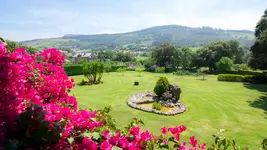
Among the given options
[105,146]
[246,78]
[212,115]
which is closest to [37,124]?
[105,146]

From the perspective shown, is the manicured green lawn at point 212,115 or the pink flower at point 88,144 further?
the manicured green lawn at point 212,115

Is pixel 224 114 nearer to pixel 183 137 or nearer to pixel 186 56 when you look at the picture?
pixel 183 137

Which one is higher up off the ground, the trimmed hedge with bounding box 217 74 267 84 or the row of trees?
the row of trees

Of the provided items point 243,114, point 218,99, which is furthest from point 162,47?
point 243,114

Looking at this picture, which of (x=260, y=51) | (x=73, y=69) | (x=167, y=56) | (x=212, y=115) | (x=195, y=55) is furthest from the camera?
(x=167, y=56)

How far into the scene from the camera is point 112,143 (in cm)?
238

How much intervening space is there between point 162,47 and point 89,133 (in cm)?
6115

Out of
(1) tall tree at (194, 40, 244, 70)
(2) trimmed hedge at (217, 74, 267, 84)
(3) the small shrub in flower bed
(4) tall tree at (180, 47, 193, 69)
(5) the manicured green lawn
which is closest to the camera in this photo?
(5) the manicured green lawn

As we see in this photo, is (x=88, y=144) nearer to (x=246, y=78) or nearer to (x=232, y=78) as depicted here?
(x=246, y=78)

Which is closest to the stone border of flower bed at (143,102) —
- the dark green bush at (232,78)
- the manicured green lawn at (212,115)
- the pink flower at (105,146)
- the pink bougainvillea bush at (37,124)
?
the manicured green lawn at (212,115)

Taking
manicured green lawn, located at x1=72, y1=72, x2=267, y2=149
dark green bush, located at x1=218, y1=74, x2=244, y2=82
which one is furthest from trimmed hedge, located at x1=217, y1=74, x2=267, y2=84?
manicured green lawn, located at x1=72, y1=72, x2=267, y2=149

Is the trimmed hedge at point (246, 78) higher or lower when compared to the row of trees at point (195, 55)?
lower

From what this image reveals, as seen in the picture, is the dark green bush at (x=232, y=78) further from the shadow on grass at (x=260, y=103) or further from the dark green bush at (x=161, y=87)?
the dark green bush at (x=161, y=87)

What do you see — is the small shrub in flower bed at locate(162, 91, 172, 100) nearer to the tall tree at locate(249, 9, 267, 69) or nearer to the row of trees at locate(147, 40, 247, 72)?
the tall tree at locate(249, 9, 267, 69)
